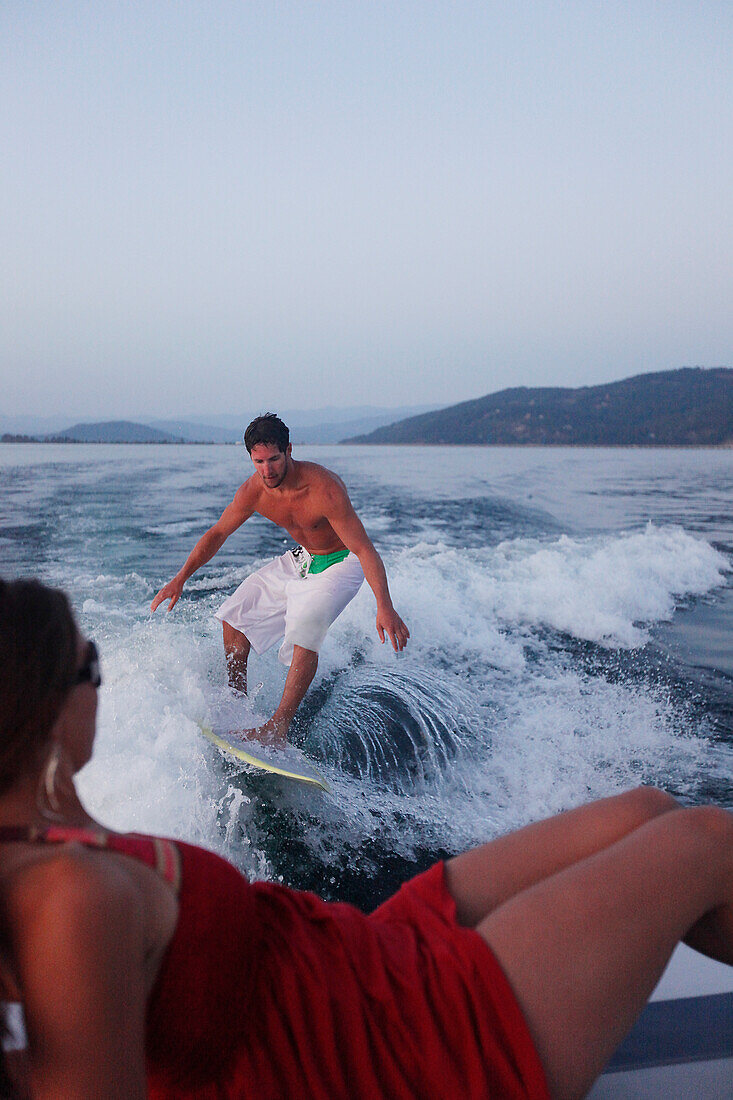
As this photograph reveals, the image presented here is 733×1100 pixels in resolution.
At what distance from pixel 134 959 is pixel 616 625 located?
7.01 metres

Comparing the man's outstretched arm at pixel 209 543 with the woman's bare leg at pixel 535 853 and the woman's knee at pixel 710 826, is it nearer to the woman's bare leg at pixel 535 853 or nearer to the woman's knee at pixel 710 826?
the woman's bare leg at pixel 535 853

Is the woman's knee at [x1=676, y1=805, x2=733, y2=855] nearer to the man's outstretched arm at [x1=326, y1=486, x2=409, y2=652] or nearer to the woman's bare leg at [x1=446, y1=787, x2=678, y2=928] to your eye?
the woman's bare leg at [x1=446, y1=787, x2=678, y2=928]

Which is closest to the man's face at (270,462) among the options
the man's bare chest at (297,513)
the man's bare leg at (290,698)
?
the man's bare chest at (297,513)

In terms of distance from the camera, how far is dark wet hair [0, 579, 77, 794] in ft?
2.60

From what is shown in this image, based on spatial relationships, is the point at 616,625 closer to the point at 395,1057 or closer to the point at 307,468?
the point at 307,468

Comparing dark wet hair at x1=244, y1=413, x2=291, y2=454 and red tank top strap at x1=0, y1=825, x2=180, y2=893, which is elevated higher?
dark wet hair at x1=244, y1=413, x2=291, y2=454

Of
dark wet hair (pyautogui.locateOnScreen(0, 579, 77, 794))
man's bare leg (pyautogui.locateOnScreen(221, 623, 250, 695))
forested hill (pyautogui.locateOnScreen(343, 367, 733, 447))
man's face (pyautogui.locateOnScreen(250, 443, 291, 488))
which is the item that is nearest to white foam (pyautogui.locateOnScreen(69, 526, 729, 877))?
man's bare leg (pyautogui.locateOnScreen(221, 623, 250, 695))

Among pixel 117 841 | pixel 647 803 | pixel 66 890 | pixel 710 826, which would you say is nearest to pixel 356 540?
pixel 647 803

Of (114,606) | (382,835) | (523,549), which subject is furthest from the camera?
(523,549)

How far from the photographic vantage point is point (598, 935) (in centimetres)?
102

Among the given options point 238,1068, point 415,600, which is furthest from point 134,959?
point 415,600

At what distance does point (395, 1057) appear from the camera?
0.98 metres

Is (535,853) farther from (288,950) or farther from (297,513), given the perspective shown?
(297,513)

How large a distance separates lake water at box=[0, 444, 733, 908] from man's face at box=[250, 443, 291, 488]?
4.26 ft
